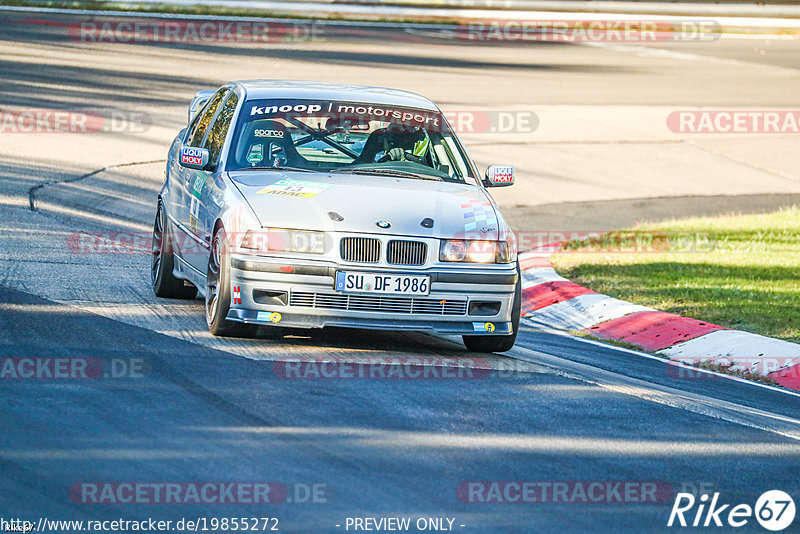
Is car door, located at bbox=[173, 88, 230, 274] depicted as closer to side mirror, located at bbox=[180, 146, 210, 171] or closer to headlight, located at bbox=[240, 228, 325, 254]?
side mirror, located at bbox=[180, 146, 210, 171]

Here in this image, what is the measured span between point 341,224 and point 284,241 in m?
0.35

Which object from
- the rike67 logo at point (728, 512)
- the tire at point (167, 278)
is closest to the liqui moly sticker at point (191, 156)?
the tire at point (167, 278)

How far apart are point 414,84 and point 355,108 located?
14882 mm

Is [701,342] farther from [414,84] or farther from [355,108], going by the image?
[414,84]

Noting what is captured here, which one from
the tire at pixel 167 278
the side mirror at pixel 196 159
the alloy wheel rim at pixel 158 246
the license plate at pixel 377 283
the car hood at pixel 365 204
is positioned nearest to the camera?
the license plate at pixel 377 283

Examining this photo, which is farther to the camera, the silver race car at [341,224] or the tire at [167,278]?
the tire at [167,278]

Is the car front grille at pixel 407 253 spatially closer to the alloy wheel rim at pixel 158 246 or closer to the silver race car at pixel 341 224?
the silver race car at pixel 341 224

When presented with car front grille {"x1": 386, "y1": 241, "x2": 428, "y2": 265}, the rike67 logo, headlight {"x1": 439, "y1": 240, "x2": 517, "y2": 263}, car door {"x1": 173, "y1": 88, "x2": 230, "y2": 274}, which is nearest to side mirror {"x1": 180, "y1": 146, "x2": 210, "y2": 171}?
car door {"x1": 173, "y1": 88, "x2": 230, "y2": 274}

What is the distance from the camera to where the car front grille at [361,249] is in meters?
7.46

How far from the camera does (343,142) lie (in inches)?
345

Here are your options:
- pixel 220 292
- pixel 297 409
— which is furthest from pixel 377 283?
pixel 297 409

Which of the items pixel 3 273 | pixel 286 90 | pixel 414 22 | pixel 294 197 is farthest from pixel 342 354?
pixel 414 22

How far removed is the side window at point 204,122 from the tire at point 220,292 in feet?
6.26

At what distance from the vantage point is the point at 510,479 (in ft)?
17.9
